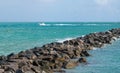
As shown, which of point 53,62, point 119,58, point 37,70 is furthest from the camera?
point 119,58

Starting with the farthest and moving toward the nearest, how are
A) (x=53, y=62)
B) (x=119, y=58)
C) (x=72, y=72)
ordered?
1. (x=119, y=58)
2. (x=53, y=62)
3. (x=72, y=72)

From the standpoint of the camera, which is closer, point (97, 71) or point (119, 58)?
point (97, 71)

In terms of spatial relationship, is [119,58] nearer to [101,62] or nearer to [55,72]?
[101,62]

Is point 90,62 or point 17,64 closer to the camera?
point 17,64

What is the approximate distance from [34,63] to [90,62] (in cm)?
542

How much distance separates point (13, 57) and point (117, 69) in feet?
26.8

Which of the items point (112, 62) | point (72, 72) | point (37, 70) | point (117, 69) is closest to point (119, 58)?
point (112, 62)

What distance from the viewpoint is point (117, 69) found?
31.4 meters

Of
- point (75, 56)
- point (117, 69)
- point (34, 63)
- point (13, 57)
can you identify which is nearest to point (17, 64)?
point (34, 63)

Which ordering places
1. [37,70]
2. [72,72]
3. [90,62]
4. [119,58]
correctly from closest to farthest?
[37,70], [72,72], [90,62], [119,58]

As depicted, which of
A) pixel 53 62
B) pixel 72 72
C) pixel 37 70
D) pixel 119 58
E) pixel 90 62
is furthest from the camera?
pixel 119 58

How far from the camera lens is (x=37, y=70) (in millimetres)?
28016

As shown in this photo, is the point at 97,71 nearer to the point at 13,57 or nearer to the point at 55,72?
the point at 55,72

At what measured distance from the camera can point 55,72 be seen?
97.6ft
